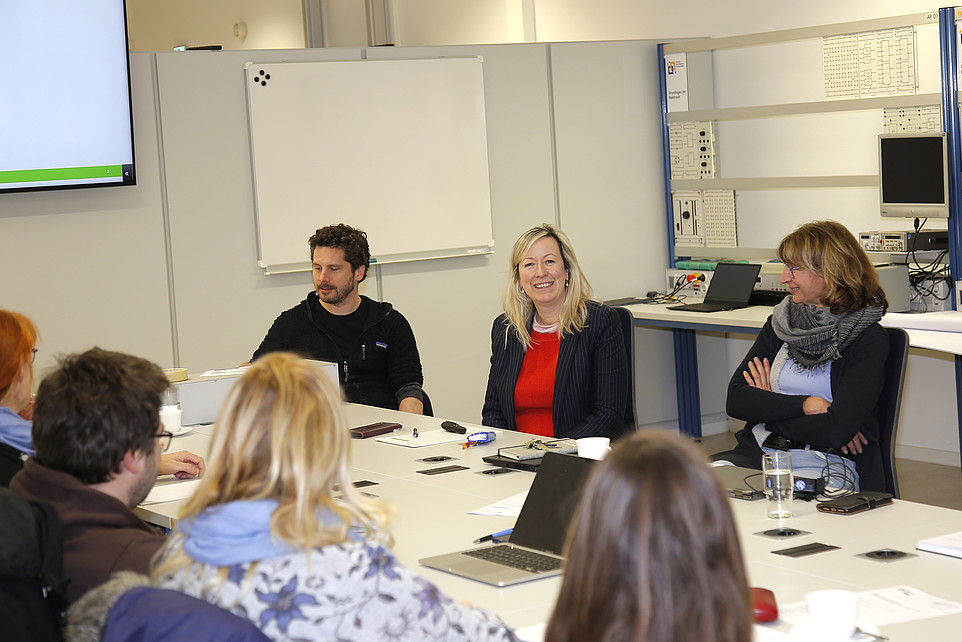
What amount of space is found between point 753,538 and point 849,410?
1033 millimetres

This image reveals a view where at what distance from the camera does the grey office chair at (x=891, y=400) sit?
316 cm

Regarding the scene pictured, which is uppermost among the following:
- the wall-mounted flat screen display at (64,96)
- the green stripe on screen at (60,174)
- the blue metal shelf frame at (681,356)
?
the wall-mounted flat screen display at (64,96)

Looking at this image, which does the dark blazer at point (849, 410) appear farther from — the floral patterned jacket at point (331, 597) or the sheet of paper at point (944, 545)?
the floral patterned jacket at point (331, 597)

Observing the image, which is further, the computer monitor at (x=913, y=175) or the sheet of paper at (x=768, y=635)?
the computer monitor at (x=913, y=175)

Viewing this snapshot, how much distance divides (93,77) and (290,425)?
13.1 ft

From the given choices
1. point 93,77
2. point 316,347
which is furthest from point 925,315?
point 93,77

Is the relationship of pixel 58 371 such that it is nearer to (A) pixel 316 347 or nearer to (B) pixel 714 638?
(B) pixel 714 638

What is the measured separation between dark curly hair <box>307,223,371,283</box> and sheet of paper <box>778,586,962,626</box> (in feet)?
9.09

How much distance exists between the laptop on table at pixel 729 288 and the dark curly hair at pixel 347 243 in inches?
81.4

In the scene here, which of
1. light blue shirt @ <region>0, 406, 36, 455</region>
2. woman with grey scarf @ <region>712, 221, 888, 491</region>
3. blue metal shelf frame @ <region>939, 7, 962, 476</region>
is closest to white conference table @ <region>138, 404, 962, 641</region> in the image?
light blue shirt @ <region>0, 406, 36, 455</region>

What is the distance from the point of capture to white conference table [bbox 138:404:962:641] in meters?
1.94

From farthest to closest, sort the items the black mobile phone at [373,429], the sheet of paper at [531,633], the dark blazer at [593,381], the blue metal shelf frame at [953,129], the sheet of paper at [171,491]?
the blue metal shelf frame at [953,129] < the dark blazer at [593,381] < the black mobile phone at [373,429] < the sheet of paper at [171,491] < the sheet of paper at [531,633]

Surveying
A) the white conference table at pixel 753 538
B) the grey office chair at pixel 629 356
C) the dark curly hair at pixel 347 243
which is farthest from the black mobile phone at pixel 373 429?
the dark curly hair at pixel 347 243

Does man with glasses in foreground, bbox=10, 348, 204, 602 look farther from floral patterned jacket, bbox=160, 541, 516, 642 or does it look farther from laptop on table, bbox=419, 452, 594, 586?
laptop on table, bbox=419, 452, 594, 586
